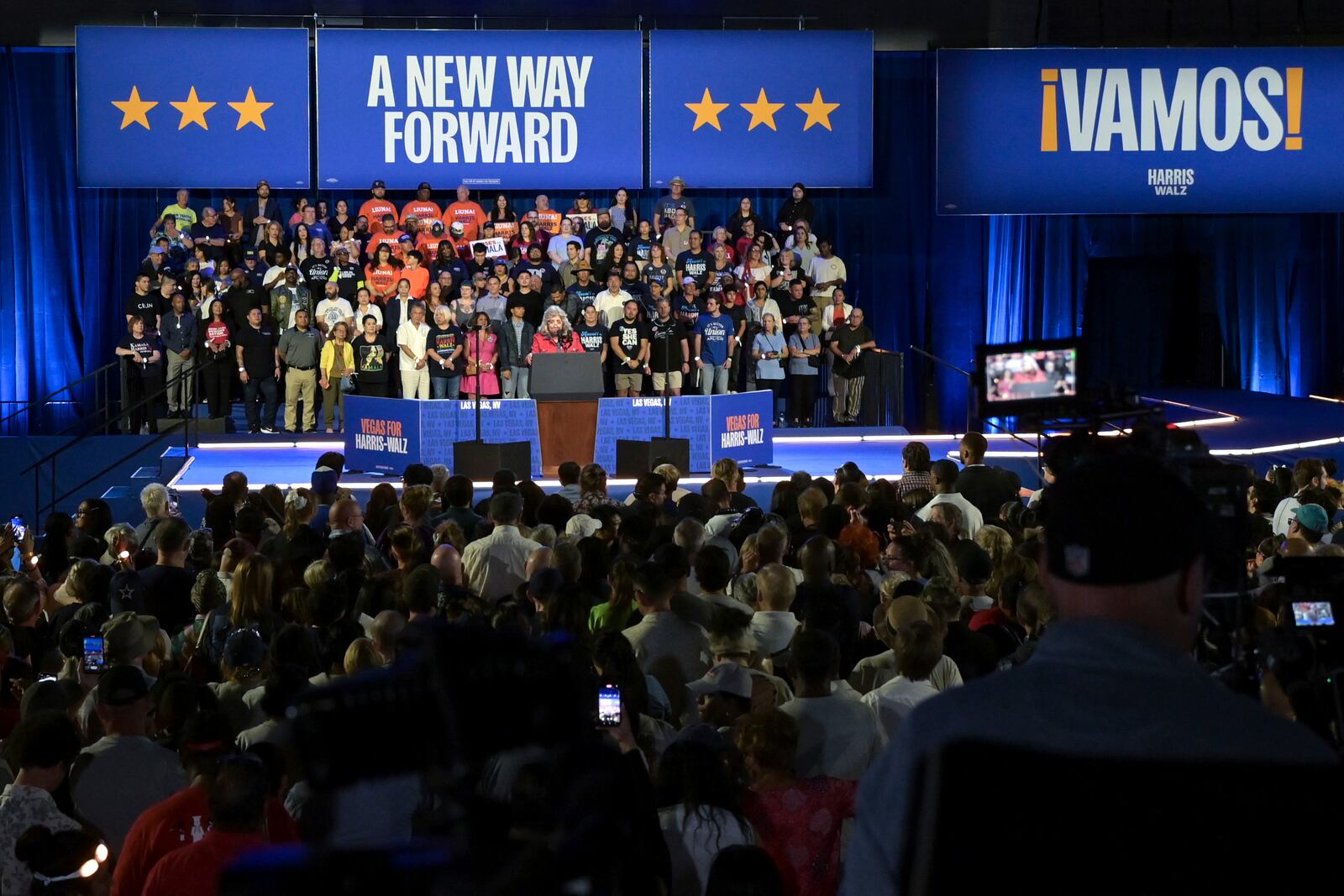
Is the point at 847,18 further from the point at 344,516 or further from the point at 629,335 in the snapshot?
the point at 344,516

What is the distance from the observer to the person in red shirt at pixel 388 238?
17.2 meters

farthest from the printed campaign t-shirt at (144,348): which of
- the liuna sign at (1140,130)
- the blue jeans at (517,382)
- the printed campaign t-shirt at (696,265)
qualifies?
the liuna sign at (1140,130)

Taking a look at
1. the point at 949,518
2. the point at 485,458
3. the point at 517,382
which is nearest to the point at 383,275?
the point at 517,382

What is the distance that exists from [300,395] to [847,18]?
24.7 ft

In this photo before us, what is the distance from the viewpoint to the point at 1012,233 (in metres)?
20.3

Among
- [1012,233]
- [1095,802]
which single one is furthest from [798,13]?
[1095,802]

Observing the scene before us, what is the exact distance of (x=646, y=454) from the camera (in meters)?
13.6

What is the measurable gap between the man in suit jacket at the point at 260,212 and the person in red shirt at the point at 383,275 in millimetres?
1467

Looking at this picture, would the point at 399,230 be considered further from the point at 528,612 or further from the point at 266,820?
the point at 266,820

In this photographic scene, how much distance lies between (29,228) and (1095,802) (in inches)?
773

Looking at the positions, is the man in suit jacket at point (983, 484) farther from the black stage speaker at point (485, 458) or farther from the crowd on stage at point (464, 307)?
the crowd on stage at point (464, 307)

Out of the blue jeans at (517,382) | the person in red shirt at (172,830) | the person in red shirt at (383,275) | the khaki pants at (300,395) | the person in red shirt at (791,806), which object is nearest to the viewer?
the person in red shirt at (172,830)

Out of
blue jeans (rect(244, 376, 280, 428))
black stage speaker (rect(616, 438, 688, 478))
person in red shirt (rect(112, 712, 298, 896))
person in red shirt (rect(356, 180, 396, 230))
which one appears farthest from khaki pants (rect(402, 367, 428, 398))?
person in red shirt (rect(112, 712, 298, 896))

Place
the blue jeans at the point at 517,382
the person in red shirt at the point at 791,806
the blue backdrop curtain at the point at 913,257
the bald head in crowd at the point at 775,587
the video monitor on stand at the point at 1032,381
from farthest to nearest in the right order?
1. the blue backdrop curtain at the point at 913,257
2. the blue jeans at the point at 517,382
3. the bald head in crowd at the point at 775,587
4. the video monitor on stand at the point at 1032,381
5. the person in red shirt at the point at 791,806
